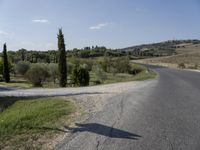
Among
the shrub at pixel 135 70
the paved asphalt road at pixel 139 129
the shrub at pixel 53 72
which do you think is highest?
the paved asphalt road at pixel 139 129

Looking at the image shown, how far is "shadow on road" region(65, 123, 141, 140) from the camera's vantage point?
301 inches

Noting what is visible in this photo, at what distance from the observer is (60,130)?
856cm

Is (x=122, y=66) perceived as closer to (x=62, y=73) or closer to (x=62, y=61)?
(x=62, y=61)

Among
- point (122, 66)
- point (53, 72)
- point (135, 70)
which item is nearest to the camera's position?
point (53, 72)

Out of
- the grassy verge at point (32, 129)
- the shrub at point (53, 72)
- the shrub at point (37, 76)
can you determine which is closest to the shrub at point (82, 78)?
the shrub at point (37, 76)

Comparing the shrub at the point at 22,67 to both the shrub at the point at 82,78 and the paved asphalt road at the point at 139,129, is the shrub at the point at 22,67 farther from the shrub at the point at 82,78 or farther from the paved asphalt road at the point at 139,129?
the paved asphalt road at the point at 139,129

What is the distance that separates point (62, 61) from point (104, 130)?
36.5 metres

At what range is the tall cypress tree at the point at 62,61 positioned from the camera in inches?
1704

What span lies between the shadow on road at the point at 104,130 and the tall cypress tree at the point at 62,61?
3404 centimetres

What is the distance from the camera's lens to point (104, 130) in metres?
8.26

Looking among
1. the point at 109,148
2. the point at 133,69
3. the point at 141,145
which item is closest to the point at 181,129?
the point at 141,145

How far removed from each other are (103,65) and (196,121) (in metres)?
92.2

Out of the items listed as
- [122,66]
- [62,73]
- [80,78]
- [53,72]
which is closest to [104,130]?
[62,73]

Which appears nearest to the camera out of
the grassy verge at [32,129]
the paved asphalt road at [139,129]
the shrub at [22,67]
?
the paved asphalt road at [139,129]
